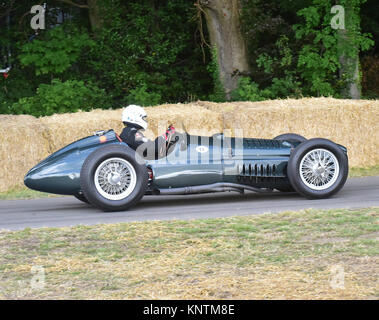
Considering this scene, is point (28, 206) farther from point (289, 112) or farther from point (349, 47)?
point (349, 47)

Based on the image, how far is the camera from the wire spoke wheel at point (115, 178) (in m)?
9.39

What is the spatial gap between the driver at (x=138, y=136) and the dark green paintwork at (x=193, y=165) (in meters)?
0.14

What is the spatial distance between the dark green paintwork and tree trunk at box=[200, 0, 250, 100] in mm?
9221

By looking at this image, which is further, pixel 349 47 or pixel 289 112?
pixel 349 47

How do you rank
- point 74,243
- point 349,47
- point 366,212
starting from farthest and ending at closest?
point 349,47 < point 366,212 < point 74,243

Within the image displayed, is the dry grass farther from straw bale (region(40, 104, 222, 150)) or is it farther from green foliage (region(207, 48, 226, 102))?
green foliage (region(207, 48, 226, 102))

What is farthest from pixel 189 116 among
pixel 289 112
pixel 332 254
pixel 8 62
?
pixel 8 62

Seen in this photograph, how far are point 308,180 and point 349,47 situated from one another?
9.25 metres

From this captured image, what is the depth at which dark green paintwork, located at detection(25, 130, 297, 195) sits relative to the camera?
9594 mm

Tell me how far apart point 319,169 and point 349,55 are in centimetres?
919

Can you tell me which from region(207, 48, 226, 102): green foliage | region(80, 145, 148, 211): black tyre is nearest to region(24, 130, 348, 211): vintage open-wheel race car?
region(80, 145, 148, 211): black tyre
